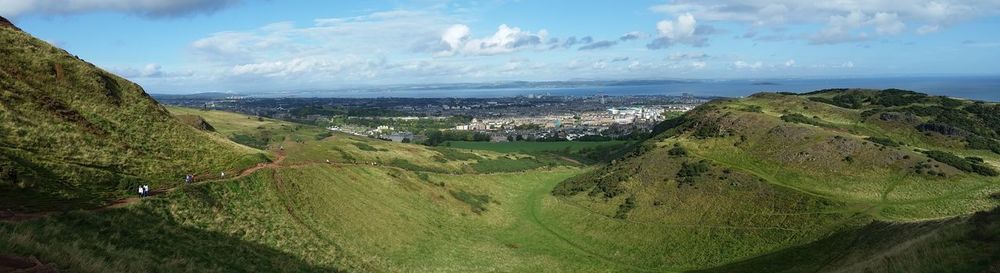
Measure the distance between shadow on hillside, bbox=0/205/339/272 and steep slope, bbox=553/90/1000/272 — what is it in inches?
1819

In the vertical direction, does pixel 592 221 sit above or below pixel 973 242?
below

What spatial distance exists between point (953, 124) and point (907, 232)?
8799 centimetres

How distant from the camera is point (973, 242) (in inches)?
875

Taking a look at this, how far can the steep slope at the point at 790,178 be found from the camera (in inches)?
2525

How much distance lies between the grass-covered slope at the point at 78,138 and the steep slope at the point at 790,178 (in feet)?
168

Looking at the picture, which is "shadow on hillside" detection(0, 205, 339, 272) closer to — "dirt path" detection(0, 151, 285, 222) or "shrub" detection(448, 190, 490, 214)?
"dirt path" detection(0, 151, 285, 222)

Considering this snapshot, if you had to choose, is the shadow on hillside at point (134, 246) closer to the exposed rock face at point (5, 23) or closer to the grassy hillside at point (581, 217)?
the grassy hillside at point (581, 217)

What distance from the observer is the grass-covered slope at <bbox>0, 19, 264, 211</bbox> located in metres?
35.1

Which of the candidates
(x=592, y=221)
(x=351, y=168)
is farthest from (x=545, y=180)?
(x=351, y=168)

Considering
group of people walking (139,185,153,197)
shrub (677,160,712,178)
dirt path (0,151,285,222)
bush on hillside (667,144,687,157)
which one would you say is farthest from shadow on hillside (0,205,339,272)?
bush on hillside (667,144,687,157)

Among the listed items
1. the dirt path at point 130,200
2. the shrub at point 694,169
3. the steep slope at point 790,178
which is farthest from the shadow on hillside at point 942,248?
the shrub at point 694,169

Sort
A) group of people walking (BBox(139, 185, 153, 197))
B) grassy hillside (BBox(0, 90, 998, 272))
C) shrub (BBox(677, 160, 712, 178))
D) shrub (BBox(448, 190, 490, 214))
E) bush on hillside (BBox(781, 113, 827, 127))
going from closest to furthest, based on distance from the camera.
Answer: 1. grassy hillside (BBox(0, 90, 998, 272))
2. group of people walking (BBox(139, 185, 153, 197))
3. shrub (BBox(448, 190, 490, 214))
4. shrub (BBox(677, 160, 712, 178))
5. bush on hillside (BBox(781, 113, 827, 127))

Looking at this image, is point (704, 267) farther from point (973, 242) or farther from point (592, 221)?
point (973, 242)

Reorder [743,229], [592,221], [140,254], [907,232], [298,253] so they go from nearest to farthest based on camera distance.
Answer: [140,254] < [907,232] < [298,253] < [743,229] < [592,221]
